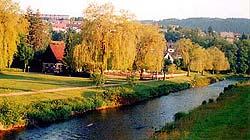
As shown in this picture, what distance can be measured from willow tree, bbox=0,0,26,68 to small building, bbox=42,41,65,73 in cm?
4508

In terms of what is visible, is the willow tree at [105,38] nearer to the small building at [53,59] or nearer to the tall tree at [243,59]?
the small building at [53,59]

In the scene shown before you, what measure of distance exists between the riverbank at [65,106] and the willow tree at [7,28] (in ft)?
20.9

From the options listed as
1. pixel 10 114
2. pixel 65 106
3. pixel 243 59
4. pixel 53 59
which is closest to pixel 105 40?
pixel 65 106

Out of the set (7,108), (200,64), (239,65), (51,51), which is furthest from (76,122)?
(239,65)

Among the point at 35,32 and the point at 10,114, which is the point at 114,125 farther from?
the point at 35,32

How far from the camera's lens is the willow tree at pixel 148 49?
7938 centimetres

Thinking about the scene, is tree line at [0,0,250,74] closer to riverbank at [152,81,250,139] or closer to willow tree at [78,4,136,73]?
willow tree at [78,4,136,73]

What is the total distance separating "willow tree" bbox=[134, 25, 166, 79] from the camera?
260ft

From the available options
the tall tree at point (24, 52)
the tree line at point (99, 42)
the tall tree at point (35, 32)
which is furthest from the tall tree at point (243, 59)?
the tall tree at point (24, 52)

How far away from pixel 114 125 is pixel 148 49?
125 ft

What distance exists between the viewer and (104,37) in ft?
196

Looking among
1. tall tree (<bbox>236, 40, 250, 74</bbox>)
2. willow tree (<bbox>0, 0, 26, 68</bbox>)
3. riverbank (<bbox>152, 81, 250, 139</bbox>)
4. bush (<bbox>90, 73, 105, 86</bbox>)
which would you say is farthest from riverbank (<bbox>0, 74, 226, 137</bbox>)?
tall tree (<bbox>236, 40, 250, 74</bbox>)

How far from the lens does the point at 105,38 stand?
5975 cm

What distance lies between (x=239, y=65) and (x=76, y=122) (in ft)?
348
